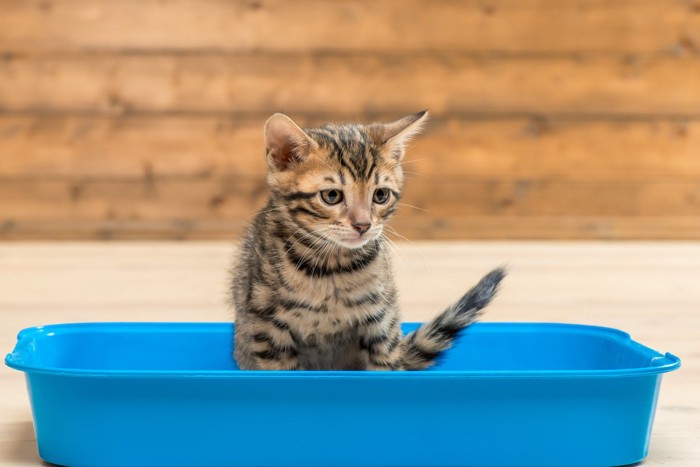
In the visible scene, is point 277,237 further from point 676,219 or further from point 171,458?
point 676,219

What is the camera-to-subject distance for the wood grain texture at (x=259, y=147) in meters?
3.26

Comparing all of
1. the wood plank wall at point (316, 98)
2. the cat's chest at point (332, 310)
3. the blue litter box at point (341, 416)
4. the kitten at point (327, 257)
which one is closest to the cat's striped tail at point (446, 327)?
the kitten at point (327, 257)

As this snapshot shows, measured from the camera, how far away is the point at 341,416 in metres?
1.07

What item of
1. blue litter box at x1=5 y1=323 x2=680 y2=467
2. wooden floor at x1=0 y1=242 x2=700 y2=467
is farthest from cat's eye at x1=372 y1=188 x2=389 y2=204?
wooden floor at x1=0 y1=242 x2=700 y2=467

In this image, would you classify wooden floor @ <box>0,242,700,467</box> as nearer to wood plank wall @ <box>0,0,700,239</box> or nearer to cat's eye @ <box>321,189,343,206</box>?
wood plank wall @ <box>0,0,700,239</box>

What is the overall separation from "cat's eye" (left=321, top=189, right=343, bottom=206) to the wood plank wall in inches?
79.9

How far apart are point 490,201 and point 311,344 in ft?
7.15

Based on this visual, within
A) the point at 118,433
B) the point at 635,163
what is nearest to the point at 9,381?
the point at 118,433

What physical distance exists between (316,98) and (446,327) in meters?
2.04

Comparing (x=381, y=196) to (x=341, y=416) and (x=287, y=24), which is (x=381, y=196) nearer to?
(x=341, y=416)

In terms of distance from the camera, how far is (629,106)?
3.38 m

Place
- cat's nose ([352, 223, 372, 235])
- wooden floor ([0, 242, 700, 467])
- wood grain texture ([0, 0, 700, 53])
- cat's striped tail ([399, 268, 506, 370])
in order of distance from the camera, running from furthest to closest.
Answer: wood grain texture ([0, 0, 700, 53]) < wooden floor ([0, 242, 700, 467]) < cat's striped tail ([399, 268, 506, 370]) < cat's nose ([352, 223, 372, 235])

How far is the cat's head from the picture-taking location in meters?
1.18

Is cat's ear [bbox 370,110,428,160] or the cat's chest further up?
cat's ear [bbox 370,110,428,160]
